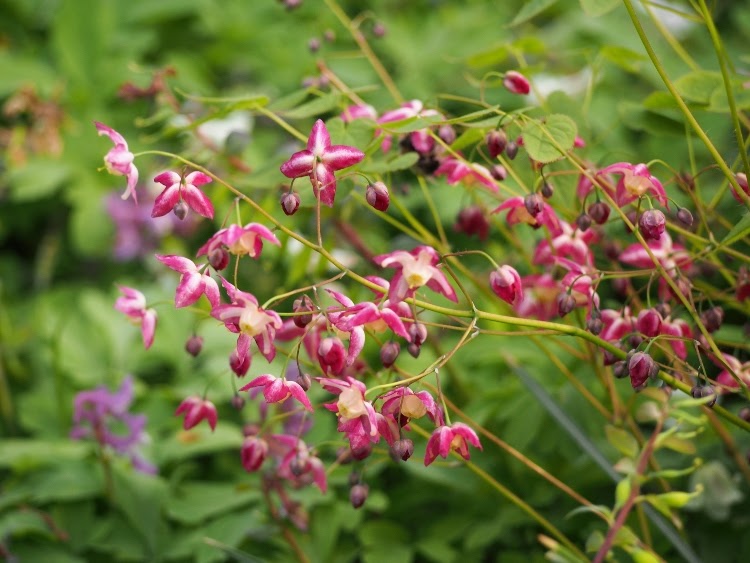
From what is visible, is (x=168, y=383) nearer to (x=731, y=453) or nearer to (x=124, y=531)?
(x=124, y=531)

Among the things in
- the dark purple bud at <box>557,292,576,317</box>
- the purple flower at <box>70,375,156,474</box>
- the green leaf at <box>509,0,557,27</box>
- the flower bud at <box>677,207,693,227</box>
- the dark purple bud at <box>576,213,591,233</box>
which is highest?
the green leaf at <box>509,0,557,27</box>

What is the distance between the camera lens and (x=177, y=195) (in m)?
0.93

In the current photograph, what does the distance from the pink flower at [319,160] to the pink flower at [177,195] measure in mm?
108

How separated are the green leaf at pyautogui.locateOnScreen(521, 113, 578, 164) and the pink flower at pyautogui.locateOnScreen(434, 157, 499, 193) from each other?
0.36 ft

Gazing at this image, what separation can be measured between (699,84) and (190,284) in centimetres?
69

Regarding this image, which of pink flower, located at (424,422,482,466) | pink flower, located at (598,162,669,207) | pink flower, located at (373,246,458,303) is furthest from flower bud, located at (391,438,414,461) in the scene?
pink flower, located at (598,162,669,207)

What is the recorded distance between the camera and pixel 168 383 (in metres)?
2.09

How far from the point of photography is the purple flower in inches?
63.4

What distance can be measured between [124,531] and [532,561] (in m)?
0.67

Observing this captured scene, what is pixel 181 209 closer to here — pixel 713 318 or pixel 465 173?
pixel 465 173

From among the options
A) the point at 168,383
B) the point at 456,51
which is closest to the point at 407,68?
the point at 456,51

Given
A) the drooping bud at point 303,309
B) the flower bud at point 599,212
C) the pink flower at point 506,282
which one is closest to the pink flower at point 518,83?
the flower bud at point 599,212

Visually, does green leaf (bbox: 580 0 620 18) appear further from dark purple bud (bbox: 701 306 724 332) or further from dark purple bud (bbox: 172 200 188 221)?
dark purple bud (bbox: 172 200 188 221)

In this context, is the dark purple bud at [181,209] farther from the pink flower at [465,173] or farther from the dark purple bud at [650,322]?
the dark purple bud at [650,322]
